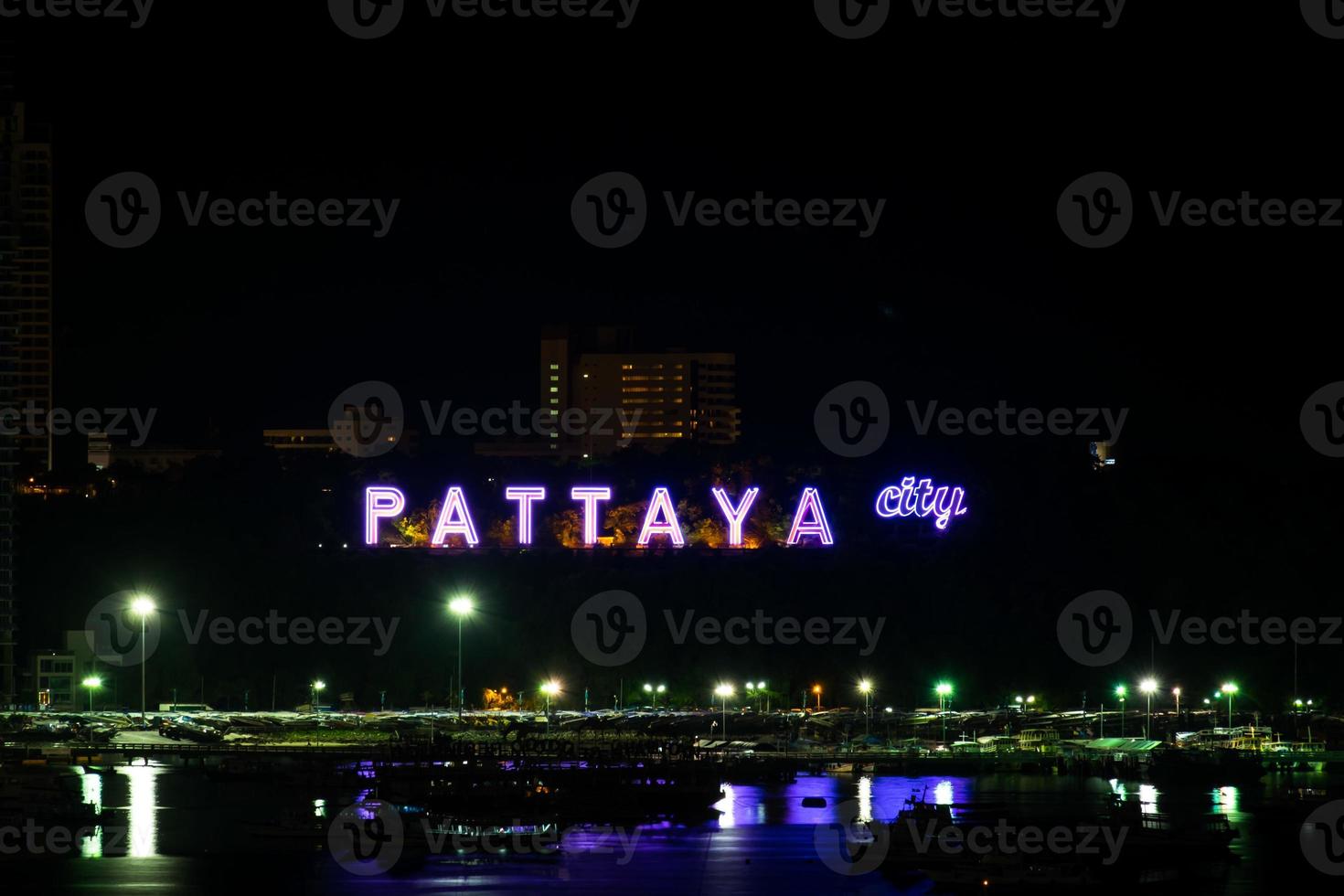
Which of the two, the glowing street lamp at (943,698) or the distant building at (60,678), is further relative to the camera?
the distant building at (60,678)

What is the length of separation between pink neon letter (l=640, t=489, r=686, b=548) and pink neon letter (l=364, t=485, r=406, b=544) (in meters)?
11.0

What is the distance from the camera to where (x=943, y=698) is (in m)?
70.6

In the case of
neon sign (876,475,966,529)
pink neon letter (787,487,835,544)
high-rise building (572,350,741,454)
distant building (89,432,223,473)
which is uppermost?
high-rise building (572,350,741,454)

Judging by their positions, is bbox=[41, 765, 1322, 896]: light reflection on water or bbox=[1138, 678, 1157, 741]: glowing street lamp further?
bbox=[1138, 678, 1157, 741]: glowing street lamp

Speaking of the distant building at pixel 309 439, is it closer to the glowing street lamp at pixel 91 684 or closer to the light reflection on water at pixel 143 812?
the glowing street lamp at pixel 91 684

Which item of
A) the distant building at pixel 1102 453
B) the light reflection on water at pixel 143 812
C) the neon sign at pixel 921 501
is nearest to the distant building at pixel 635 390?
the distant building at pixel 1102 453

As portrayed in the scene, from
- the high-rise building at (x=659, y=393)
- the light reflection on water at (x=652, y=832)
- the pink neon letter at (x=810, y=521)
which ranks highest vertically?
the high-rise building at (x=659, y=393)

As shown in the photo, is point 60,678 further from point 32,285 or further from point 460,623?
point 32,285

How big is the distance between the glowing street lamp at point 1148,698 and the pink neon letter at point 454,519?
28399 millimetres

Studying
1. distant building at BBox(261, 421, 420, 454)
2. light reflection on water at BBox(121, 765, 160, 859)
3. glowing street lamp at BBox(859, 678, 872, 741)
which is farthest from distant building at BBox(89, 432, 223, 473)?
light reflection on water at BBox(121, 765, 160, 859)

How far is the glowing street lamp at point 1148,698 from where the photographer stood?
213 ft

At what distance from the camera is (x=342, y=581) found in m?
82.8

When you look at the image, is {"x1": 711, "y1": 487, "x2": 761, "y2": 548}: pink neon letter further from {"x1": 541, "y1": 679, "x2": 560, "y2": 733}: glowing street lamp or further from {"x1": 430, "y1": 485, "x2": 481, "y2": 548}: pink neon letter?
{"x1": 541, "y1": 679, "x2": 560, "y2": 733}: glowing street lamp

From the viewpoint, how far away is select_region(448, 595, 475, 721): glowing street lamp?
217ft
